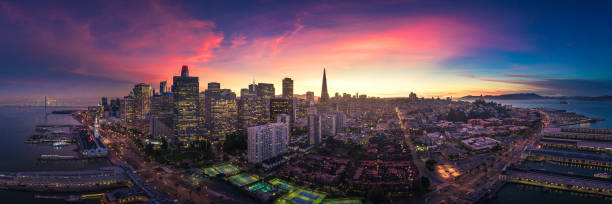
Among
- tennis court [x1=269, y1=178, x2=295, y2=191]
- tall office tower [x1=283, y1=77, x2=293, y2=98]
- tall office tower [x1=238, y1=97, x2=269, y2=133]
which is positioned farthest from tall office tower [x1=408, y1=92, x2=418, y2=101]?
tennis court [x1=269, y1=178, x2=295, y2=191]

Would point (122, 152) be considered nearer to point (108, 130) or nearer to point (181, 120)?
point (181, 120)

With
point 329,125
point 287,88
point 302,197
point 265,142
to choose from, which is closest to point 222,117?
point 265,142

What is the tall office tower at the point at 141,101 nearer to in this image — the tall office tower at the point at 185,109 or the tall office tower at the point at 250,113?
the tall office tower at the point at 250,113

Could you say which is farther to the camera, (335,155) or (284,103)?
(284,103)

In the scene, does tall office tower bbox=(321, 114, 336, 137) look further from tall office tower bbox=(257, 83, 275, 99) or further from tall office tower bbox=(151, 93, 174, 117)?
tall office tower bbox=(151, 93, 174, 117)

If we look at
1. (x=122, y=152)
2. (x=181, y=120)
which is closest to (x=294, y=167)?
(x=181, y=120)

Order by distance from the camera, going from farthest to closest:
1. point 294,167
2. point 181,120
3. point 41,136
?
point 41,136 → point 181,120 → point 294,167
